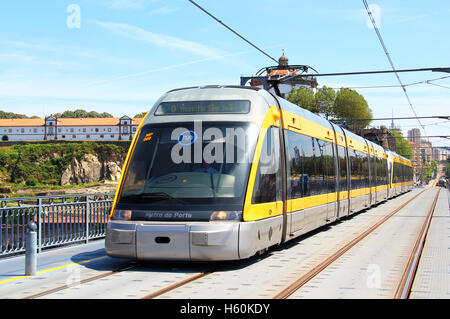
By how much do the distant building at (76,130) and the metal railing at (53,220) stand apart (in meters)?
148

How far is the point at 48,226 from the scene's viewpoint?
39.0 ft

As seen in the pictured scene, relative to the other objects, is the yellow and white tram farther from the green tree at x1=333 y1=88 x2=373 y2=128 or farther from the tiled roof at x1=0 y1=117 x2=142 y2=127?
the tiled roof at x1=0 y1=117 x2=142 y2=127

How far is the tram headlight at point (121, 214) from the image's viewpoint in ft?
31.2

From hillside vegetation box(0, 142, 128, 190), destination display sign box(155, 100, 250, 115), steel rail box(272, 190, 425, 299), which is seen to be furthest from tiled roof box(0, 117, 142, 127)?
destination display sign box(155, 100, 250, 115)

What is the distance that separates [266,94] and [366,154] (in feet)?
54.4

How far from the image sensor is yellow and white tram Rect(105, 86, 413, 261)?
9.16 m

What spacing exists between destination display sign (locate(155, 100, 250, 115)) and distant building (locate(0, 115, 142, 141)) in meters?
151

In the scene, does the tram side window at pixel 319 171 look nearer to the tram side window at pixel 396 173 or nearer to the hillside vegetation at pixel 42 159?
the tram side window at pixel 396 173

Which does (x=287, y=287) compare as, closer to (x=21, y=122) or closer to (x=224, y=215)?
(x=224, y=215)

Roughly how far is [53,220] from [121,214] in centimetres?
320

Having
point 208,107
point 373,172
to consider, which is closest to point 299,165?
point 208,107

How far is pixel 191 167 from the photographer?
9609 millimetres

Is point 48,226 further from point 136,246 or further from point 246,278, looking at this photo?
point 246,278
